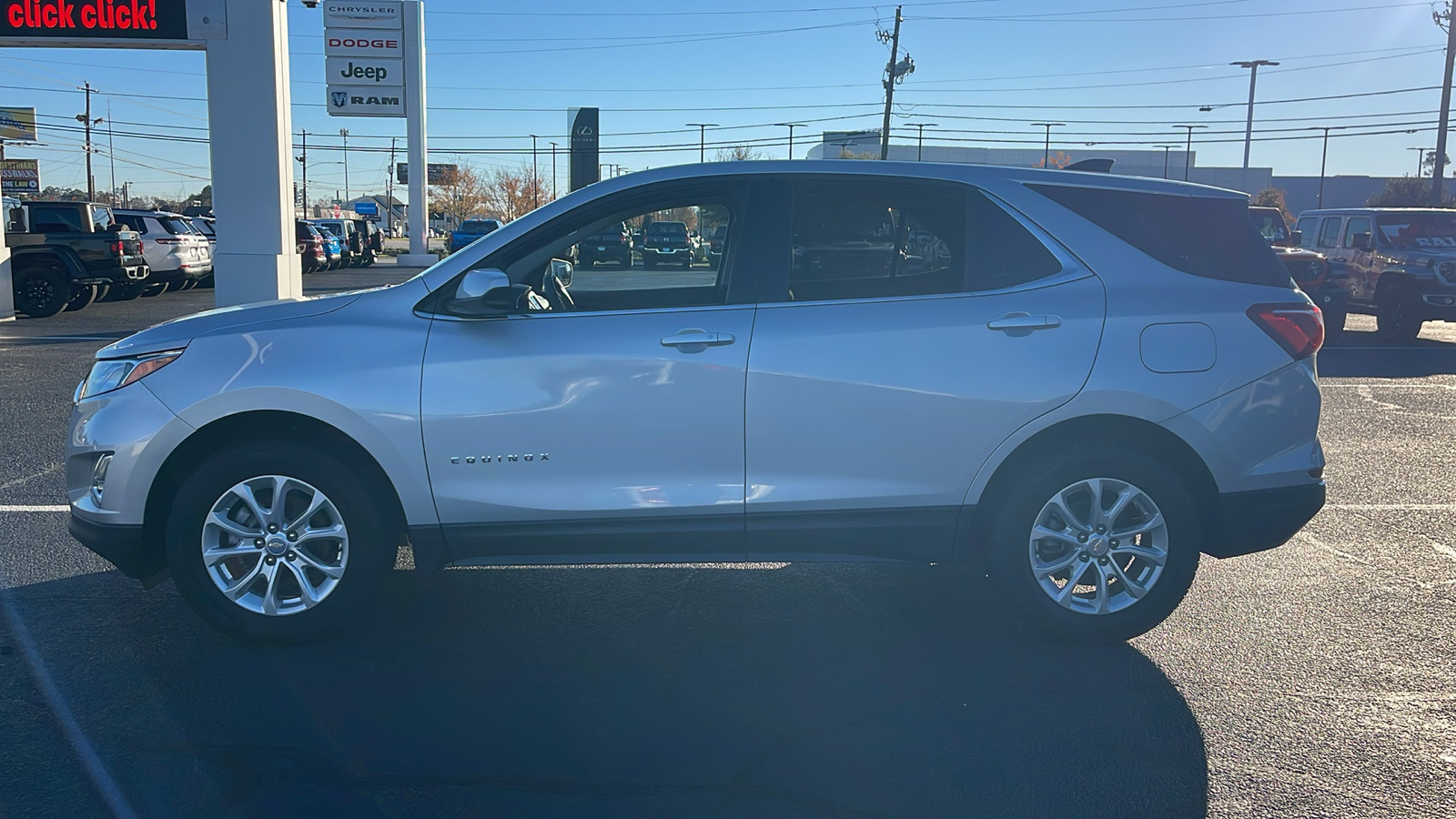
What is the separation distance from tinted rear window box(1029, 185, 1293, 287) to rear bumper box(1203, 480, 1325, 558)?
2.78ft

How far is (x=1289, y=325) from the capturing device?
4.49 meters

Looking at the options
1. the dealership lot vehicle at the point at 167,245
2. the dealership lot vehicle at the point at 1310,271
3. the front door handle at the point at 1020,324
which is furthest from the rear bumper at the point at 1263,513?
the dealership lot vehicle at the point at 167,245

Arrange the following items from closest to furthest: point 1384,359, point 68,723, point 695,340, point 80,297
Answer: point 68,723
point 695,340
point 1384,359
point 80,297

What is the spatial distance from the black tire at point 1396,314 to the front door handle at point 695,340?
52.1 feet

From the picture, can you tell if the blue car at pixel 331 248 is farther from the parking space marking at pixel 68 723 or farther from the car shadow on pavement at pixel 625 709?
the car shadow on pavement at pixel 625 709

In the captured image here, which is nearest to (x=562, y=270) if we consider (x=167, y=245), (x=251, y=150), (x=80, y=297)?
(x=251, y=150)

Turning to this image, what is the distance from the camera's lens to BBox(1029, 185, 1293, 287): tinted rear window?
4.57 m

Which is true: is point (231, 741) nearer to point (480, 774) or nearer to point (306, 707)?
point (306, 707)

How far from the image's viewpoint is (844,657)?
440 centimetres

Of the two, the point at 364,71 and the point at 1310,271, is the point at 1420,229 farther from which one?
the point at 364,71

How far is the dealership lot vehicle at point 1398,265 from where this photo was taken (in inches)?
647

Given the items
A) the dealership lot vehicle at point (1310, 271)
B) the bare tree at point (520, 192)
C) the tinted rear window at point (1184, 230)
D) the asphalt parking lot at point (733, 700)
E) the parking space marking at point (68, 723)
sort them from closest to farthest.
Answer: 1. the parking space marking at point (68, 723)
2. the asphalt parking lot at point (733, 700)
3. the tinted rear window at point (1184, 230)
4. the dealership lot vehicle at point (1310, 271)
5. the bare tree at point (520, 192)

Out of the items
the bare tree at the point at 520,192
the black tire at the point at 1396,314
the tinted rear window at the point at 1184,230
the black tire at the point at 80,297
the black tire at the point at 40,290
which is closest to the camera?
the tinted rear window at the point at 1184,230

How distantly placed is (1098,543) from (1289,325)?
115 centimetres
